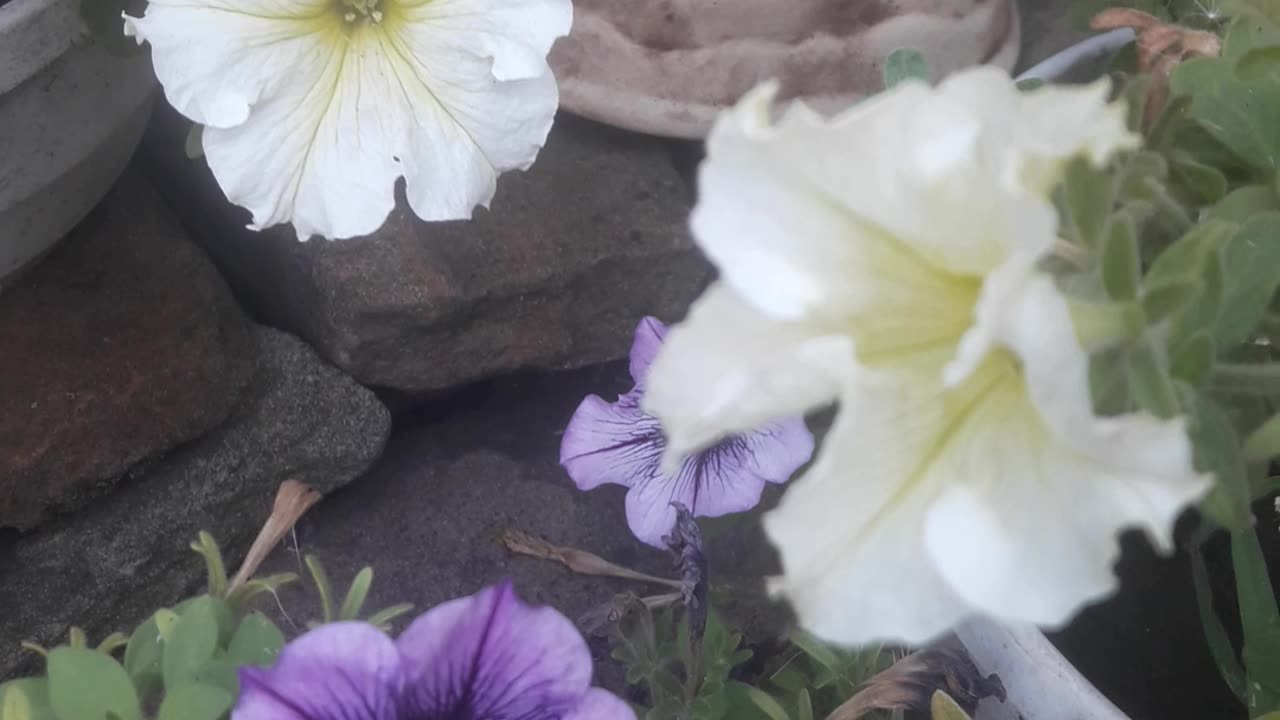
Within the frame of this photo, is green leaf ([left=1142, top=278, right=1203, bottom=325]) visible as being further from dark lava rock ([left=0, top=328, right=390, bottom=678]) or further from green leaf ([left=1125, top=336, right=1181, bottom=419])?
dark lava rock ([left=0, top=328, right=390, bottom=678])

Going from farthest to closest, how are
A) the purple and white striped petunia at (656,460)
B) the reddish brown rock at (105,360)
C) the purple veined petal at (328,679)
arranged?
1. the reddish brown rock at (105,360)
2. the purple and white striped petunia at (656,460)
3. the purple veined petal at (328,679)

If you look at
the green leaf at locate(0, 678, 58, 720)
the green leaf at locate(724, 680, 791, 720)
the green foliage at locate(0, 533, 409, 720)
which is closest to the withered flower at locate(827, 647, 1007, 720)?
the green leaf at locate(724, 680, 791, 720)

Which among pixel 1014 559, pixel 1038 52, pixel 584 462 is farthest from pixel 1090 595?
pixel 1038 52

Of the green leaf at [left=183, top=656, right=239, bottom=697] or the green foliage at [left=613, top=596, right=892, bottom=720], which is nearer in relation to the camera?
the green leaf at [left=183, top=656, right=239, bottom=697]

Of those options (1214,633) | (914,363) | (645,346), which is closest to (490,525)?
(645,346)

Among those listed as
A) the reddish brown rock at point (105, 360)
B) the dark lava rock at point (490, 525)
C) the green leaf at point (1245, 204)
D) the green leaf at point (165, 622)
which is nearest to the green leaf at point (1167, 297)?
the green leaf at point (1245, 204)

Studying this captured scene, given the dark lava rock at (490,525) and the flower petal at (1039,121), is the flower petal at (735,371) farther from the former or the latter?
the dark lava rock at (490,525)
